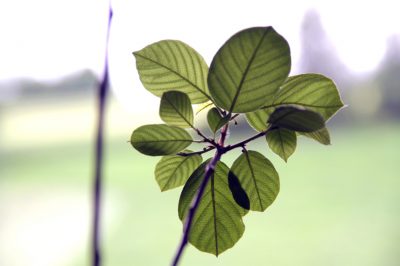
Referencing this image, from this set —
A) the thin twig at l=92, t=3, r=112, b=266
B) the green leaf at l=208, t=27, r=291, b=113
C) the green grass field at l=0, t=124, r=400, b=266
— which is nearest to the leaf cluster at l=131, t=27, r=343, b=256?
the green leaf at l=208, t=27, r=291, b=113

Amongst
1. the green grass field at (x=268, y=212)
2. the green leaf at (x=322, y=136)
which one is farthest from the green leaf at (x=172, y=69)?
the green grass field at (x=268, y=212)

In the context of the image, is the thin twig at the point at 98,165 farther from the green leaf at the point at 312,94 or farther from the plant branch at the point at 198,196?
the green leaf at the point at 312,94

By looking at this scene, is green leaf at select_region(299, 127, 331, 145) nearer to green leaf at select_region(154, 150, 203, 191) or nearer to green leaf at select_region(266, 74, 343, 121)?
green leaf at select_region(266, 74, 343, 121)

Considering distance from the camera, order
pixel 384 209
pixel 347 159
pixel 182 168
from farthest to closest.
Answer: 1. pixel 347 159
2. pixel 384 209
3. pixel 182 168

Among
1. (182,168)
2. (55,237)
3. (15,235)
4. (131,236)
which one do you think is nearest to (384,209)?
(131,236)

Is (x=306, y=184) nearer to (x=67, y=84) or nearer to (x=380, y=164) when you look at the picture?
(x=380, y=164)

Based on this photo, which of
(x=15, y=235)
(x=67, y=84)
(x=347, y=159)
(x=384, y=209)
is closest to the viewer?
(x=15, y=235)

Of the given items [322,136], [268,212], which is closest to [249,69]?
[322,136]

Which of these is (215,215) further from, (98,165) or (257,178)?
(98,165)
